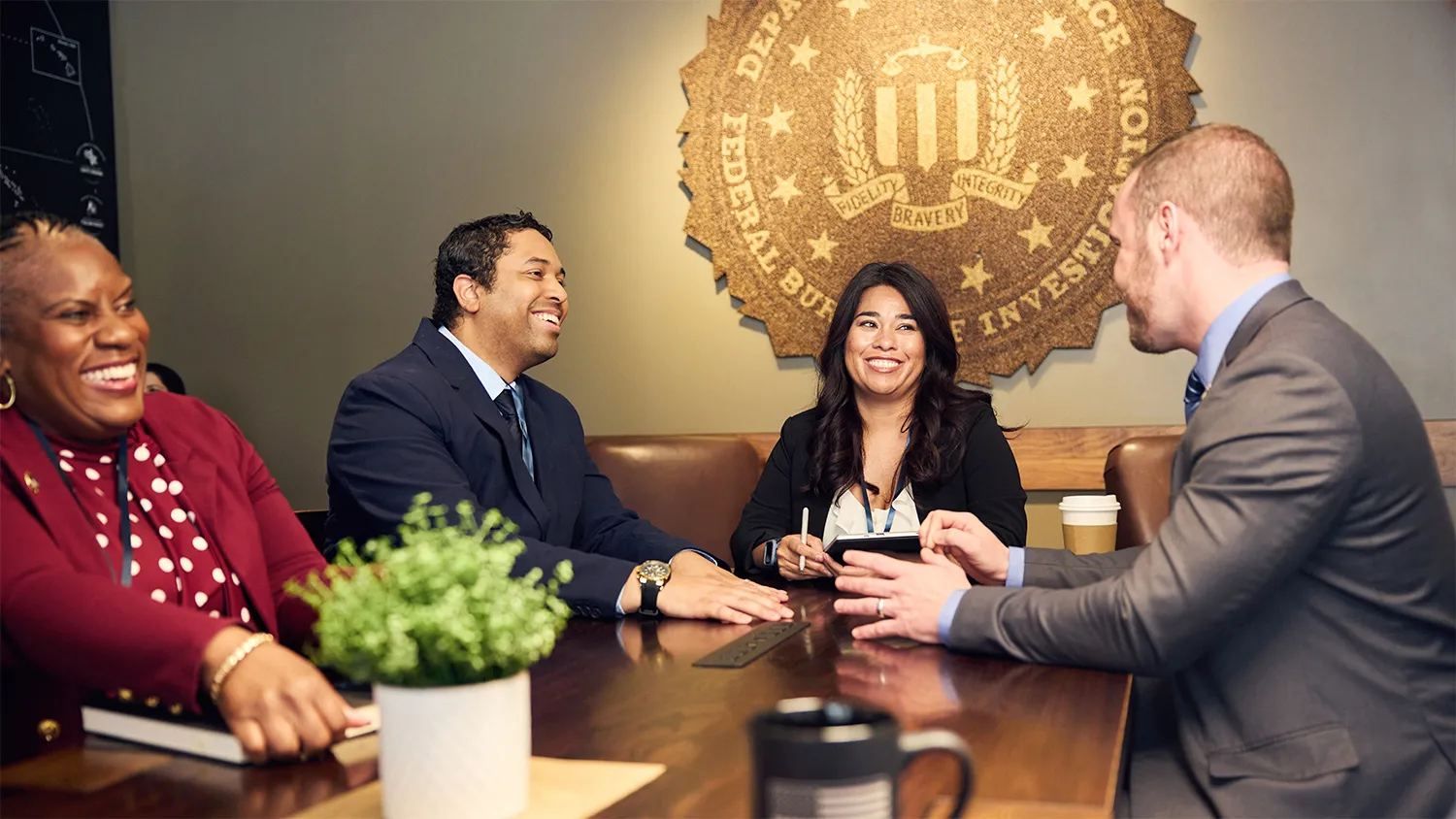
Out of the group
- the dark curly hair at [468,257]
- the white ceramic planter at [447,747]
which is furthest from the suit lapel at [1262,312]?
the dark curly hair at [468,257]

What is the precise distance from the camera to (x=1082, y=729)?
126 cm

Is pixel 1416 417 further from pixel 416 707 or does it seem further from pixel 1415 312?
pixel 1415 312

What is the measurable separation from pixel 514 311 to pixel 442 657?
2.03 meters

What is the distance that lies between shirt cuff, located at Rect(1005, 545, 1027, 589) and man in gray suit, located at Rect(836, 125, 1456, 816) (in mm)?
272

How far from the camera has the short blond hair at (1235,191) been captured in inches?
64.7

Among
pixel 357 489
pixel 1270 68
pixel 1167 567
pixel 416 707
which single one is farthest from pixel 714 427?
pixel 416 707

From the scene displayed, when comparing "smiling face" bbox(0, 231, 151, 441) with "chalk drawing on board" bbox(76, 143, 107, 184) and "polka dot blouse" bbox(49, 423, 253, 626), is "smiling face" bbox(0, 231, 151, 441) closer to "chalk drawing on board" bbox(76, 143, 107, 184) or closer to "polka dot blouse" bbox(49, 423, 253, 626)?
"polka dot blouse" bbox(49, 423, 253, 626)

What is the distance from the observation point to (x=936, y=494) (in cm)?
309

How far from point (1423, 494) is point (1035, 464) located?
2.03 metres

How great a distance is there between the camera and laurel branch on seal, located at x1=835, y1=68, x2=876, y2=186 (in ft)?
11.9


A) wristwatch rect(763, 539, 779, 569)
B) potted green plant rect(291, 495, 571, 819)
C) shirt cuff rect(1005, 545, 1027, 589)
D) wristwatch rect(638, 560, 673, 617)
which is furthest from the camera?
wristwatch rect(763, 539, 779, 569)

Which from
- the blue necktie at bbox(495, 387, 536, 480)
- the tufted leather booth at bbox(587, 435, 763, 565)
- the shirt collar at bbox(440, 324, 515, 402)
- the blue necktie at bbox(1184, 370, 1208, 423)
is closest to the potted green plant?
the blue necktie at bbox(1184, 370, 1208, 423)

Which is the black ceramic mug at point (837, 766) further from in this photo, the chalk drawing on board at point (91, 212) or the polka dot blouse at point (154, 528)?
the chalk drawing on board at point (91, 212)

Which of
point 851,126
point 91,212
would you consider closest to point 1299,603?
point 851,126
